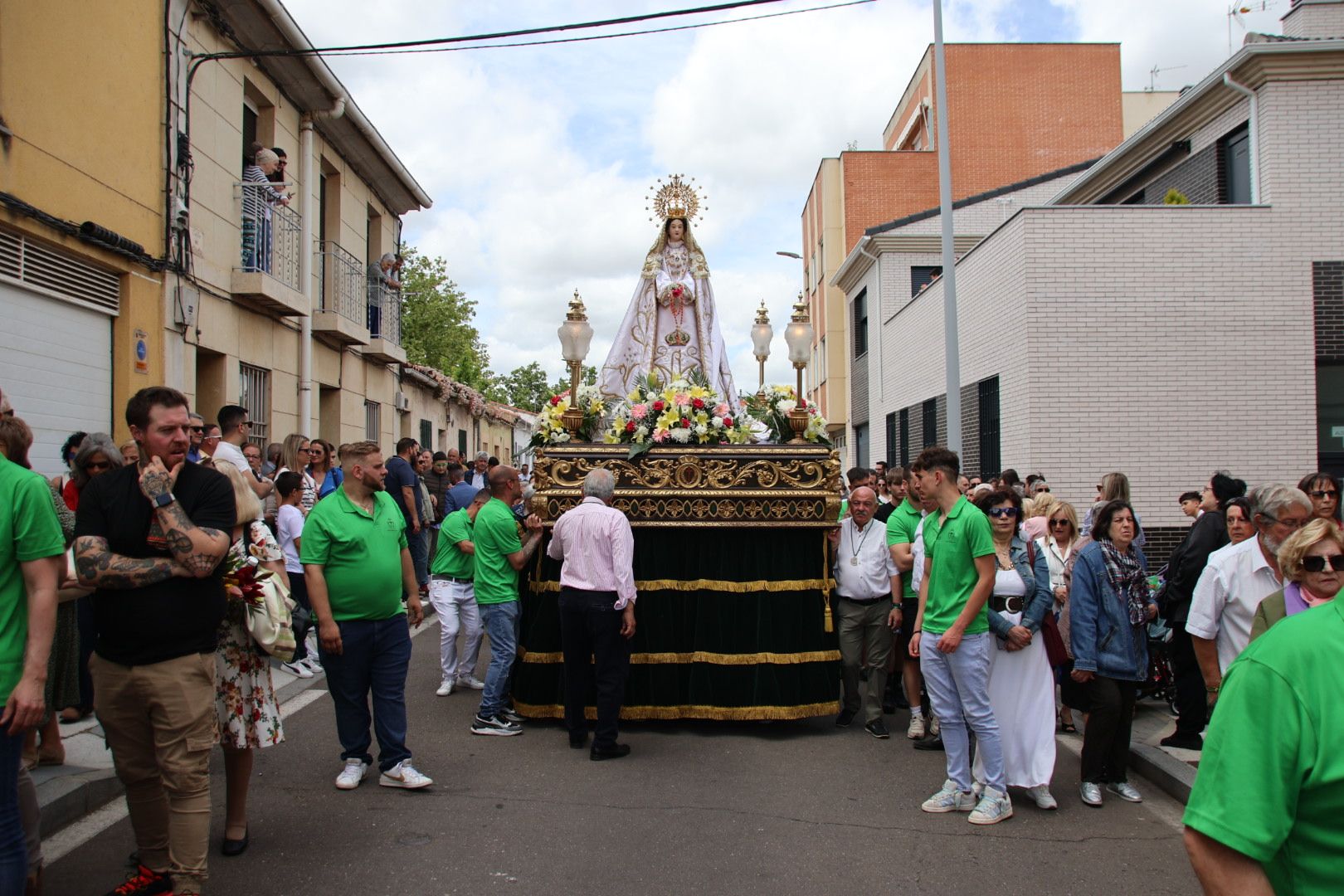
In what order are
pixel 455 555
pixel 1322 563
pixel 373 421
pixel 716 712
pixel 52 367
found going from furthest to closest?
pixel 373 421
pixel 52 367
pixel 455 555
pixel 716 712
pixel 1322 563

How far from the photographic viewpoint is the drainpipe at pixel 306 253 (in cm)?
1584

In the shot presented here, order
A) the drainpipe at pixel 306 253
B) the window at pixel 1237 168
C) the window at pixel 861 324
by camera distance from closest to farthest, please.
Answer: the window at pixel 1237 168 < the drainpipe at pixel 306 253 < the window at pixel 861 324

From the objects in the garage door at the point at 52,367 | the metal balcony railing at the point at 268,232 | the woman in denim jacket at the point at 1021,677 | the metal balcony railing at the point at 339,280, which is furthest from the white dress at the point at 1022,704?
the metal balcony railing at the point at 339,280

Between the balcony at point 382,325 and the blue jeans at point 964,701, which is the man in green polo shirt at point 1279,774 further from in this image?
the balcony at point 382,325

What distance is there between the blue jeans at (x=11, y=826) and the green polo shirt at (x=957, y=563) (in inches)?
174

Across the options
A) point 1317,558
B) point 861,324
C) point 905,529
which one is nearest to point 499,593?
point 905,529

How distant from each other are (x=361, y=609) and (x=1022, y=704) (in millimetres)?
3903

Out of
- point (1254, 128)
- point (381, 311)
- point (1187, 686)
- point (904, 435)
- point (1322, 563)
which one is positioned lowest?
point (1187, 686)

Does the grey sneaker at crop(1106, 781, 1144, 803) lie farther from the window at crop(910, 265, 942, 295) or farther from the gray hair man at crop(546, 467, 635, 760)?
the window at crop(910, 265, 942, 295)

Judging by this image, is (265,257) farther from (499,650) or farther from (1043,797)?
(1043,797)

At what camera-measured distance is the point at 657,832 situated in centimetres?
539

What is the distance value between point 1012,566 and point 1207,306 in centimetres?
1010

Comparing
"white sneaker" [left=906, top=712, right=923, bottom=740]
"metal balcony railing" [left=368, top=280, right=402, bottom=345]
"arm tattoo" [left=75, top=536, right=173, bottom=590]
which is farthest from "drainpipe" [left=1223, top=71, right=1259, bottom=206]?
"metal balcony railing" [left=368, top=280, right=402, bottom=345]

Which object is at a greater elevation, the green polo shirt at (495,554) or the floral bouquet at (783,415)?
the floral bouquet at (783,415)
